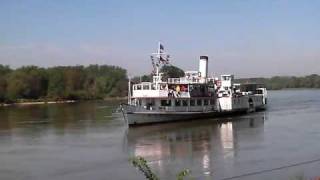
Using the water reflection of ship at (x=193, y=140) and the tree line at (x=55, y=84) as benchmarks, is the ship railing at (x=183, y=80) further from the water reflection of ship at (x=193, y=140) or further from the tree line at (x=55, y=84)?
the tree line at (x=55, y=84)

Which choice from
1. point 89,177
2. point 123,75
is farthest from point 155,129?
point 123,75

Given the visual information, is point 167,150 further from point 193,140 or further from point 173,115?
point 173,115

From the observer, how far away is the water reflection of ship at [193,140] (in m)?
26.7

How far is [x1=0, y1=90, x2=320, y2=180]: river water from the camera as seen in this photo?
22656mm

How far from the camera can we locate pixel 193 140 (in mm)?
34562

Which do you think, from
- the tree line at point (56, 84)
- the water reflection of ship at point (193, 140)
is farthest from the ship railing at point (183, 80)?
the tree line at point (56, 84)

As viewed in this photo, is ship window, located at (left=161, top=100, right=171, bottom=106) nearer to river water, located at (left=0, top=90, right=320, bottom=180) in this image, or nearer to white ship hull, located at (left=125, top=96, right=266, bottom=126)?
white ship hull, located at (left=125, top=96, right=266, bottom=126)

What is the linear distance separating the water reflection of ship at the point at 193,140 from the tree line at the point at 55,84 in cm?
6552

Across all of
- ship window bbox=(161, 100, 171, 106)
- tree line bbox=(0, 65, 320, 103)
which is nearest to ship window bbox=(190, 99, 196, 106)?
ship window bbox=(161, 100, 171, 106)

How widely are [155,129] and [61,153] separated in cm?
1254

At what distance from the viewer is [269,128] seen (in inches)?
1623

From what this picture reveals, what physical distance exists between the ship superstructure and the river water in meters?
1.13

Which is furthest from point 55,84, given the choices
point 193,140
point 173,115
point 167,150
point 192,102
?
point 167,150

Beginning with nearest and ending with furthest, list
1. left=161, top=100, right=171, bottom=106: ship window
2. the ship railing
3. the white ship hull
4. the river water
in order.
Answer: the river water < the white ship hull < left=161, top=100, right=171, bottom=106: ship window < the ship railing
